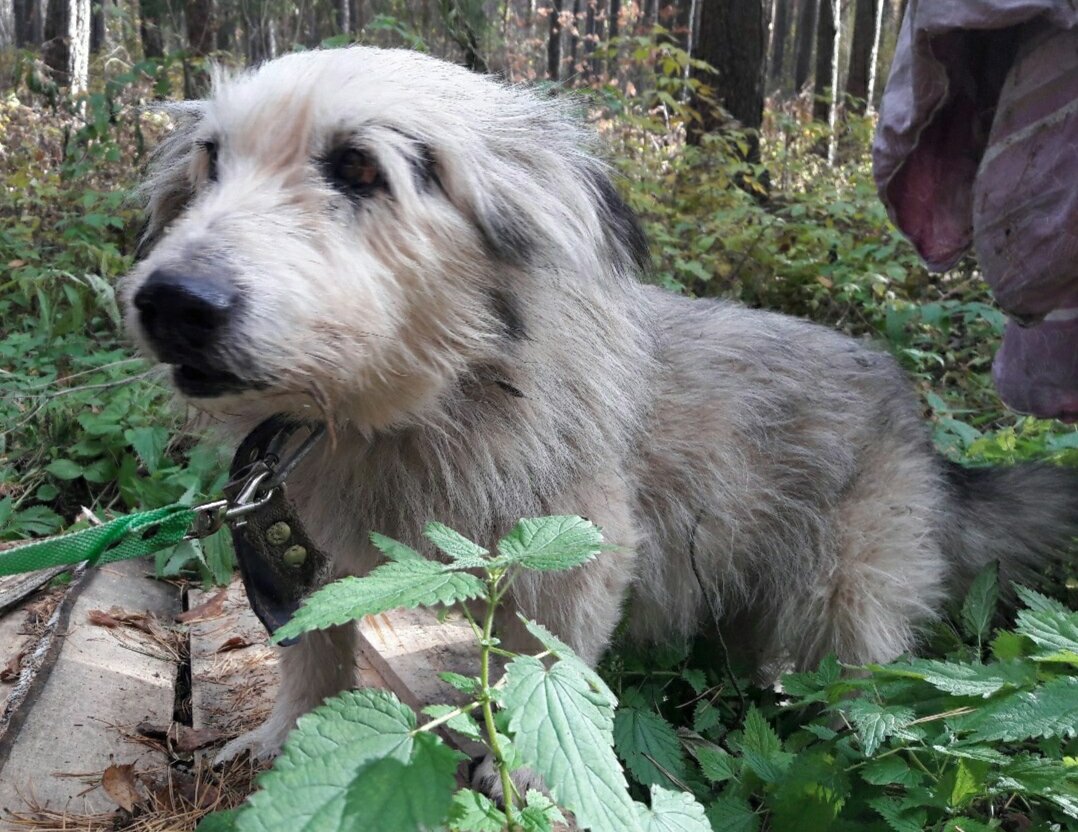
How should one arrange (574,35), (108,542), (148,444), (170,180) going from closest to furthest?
(108,542)
(170,180)
(148,444)
(574,35)

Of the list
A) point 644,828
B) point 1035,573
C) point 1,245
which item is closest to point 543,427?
point 644,828

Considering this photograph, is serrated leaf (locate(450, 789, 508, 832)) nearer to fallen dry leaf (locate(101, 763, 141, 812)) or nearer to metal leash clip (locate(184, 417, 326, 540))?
metal leash clip (locate(184, 417, 326, 540))

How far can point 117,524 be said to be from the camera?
67.1 inches

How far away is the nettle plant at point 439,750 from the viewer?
1.07 m

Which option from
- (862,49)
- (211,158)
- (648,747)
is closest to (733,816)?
(648,747)

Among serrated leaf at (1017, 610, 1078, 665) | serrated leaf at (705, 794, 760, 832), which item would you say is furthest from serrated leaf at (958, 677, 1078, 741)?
serrated leaf at (705, 794, 760, 832)

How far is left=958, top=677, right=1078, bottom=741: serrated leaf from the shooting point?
1552 mm

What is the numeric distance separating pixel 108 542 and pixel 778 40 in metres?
33.3

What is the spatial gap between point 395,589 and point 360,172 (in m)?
1.09

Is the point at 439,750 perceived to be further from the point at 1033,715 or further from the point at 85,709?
the point at 85,709

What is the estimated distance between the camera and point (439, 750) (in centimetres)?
113

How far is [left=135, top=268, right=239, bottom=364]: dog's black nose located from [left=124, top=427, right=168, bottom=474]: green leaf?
232 centimetres

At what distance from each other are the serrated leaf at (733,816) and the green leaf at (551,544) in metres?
0.77

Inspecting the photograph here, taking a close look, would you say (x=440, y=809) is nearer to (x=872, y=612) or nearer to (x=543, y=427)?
(x=543, y=427)
